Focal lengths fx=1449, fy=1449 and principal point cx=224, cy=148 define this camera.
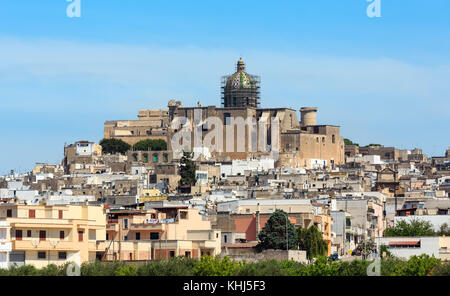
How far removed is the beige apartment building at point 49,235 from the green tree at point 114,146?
6427 cm

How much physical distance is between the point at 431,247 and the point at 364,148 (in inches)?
2728

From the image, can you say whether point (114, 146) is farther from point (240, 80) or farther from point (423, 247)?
point (423, 247)

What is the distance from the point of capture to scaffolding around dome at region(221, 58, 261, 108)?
112 metres

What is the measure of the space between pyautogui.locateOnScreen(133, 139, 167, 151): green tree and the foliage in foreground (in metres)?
66.7

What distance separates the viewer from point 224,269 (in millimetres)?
38562

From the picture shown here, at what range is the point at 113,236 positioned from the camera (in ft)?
153

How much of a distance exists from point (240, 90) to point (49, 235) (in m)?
70.6

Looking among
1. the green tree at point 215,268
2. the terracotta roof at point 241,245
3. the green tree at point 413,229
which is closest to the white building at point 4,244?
the green tree at point 215,268

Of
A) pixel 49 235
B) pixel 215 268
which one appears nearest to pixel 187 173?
pixel 49 235

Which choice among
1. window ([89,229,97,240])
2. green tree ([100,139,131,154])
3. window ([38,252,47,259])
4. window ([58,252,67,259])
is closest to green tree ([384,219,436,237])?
window ([89,229,97,240])

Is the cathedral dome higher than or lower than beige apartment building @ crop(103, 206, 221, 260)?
higher

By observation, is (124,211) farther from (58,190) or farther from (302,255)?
(58,190)

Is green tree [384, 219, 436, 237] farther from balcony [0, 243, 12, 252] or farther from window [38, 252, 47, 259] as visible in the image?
balcony [0, 243, 12, 252]

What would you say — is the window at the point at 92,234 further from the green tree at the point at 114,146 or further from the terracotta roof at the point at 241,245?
the green tree at the point at 114,146
